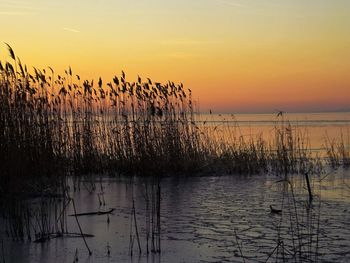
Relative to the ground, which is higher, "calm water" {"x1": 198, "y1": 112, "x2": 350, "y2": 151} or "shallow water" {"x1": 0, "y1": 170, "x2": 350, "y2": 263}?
"calm water" {"x1": 198, "y1": 112, "x2": 350, "y2": 151}

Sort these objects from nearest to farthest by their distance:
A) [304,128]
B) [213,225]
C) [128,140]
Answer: [213,225] < [128,140] < [304,128]

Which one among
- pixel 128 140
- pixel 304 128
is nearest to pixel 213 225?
pixel 128 140

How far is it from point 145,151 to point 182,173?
37.7 inches

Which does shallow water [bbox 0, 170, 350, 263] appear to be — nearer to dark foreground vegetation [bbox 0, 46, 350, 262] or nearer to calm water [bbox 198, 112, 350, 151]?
dark foreground vegetation [bbox 0, 46, 350, 262]

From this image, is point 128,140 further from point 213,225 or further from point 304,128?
point 304,128

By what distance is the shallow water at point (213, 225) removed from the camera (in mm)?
4582

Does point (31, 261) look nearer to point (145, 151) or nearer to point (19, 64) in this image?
point (19, 64)

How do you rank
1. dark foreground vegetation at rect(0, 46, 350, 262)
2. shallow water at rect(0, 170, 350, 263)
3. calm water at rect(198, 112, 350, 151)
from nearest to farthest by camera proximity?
shallow water at rect(0, 170, 350, 263) < dark foreground vegetation at rect(0, 46, 350, 262) < calm water at rect(198, 112, 350, 151)

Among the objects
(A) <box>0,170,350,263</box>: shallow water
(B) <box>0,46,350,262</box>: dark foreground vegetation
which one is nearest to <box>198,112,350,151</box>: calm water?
(B) <box>0,46,350,262</box>: dark foreground vegetation

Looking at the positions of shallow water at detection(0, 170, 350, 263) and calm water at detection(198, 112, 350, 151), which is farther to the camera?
calm water at detection(198, 112, 350, 151)

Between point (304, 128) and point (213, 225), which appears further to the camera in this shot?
point (304, 128)

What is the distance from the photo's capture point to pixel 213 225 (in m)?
5.81

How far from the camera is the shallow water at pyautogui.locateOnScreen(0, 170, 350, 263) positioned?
15.0 feet

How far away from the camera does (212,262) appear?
4.32m
